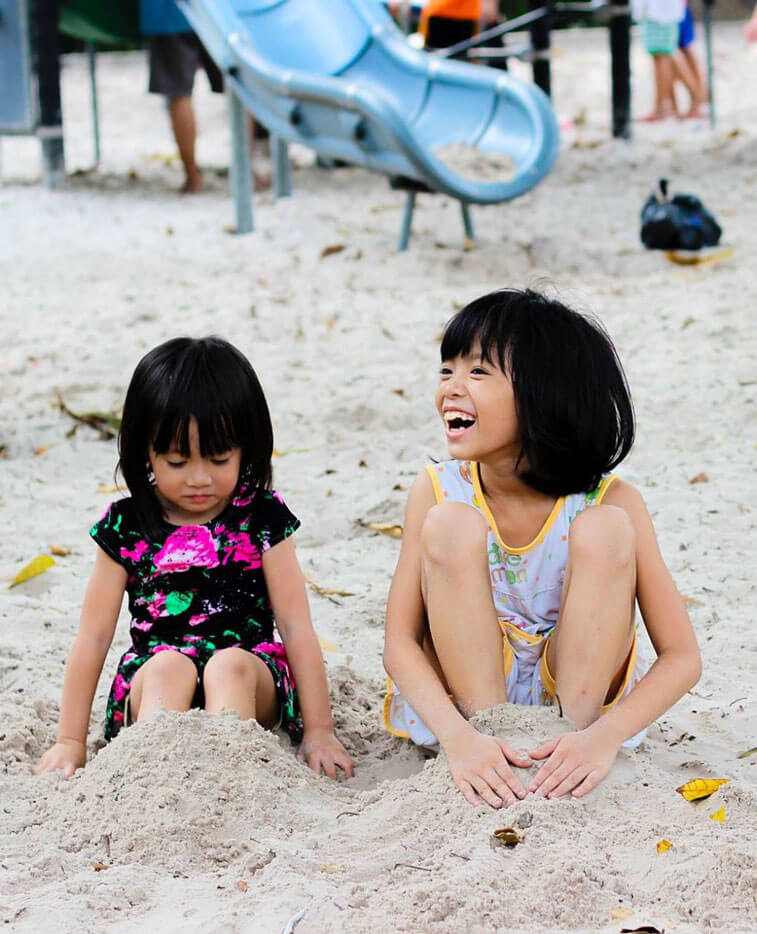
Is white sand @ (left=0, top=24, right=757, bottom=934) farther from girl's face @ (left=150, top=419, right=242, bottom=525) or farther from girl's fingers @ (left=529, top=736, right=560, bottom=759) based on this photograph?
girl's face @ (left=150, top=419, right=242, bottom=525)

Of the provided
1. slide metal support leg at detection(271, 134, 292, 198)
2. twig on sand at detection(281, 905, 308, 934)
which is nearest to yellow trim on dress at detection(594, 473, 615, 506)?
twig on sand at detection(281, 905, 308, 934)

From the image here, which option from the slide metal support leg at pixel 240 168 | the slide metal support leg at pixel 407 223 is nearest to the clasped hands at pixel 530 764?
the slide metal support leg at pixel 407 223

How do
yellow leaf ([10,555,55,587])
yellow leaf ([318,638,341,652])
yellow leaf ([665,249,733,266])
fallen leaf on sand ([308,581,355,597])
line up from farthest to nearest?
yellow leaf ([665,249,733,266]), yellow leaf ([10,555,55,587]), fallen leaf on sand ([308,581,355,597]), yellow leaf ([318,638,341,652])

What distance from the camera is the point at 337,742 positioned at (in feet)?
8.10

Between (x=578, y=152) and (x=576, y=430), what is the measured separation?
8.40 m

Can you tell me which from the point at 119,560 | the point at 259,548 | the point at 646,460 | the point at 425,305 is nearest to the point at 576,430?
the point at 259,548

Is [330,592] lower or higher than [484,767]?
lower

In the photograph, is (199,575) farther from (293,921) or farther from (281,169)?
(281,169)

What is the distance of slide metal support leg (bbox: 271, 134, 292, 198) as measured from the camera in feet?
28.6

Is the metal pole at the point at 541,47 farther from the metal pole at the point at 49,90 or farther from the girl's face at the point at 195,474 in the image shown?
the girl's face at the point at 195,474

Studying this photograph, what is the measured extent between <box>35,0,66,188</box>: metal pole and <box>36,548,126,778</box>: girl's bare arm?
702cm

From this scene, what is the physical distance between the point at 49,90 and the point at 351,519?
20.5 ft

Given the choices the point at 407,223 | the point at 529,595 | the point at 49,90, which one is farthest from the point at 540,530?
the point at 49,90

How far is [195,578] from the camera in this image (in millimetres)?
2506
